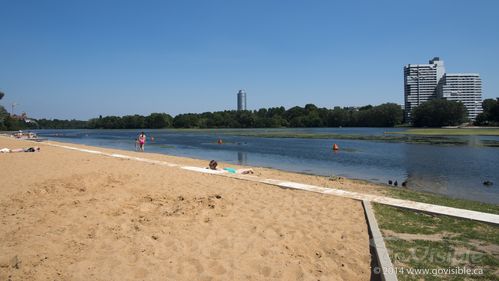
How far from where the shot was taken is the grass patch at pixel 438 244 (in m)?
5.23

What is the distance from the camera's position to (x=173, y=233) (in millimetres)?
6703

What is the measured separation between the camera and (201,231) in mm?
6871

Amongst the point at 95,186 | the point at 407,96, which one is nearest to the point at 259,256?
the point at 95,186

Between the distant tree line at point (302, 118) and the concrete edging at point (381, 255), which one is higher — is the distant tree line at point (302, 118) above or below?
above

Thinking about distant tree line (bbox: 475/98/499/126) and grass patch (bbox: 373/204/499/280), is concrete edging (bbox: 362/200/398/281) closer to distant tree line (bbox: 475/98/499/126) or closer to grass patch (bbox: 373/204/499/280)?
grass patch (bbox: 373/204/499/280)

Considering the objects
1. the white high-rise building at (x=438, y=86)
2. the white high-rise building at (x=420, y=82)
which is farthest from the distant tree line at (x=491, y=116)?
the white high-rise building at (x=420, y=82)

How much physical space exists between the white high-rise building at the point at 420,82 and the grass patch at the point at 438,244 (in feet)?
599

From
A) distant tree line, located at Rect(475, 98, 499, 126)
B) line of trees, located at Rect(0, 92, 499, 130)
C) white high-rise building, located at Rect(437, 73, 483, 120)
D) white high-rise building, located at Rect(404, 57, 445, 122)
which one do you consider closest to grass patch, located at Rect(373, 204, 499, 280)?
line of trees, located at Rect(0, 92, 499, 130)

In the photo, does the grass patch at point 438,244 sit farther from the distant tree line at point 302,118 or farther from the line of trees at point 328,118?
the distant tree line at point 302,118

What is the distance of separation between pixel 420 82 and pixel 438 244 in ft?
626

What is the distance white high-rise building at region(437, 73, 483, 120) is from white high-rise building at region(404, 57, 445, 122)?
4742 mm

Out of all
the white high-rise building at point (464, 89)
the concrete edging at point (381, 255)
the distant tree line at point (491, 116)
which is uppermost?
the white high-rise building at point (464, 89)

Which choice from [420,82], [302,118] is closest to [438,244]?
[302,118]

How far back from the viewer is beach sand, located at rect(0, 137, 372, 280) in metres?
5.16
